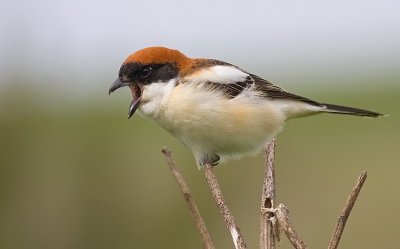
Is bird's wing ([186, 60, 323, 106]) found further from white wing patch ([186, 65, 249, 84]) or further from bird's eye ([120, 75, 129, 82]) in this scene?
bird's eye ([120, 75, 129, 82])

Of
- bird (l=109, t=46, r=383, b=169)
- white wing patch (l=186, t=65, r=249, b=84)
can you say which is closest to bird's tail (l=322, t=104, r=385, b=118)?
bird (l=109, t=46, r=383, b=169)

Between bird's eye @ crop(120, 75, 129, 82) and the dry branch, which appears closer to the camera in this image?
the dry branch

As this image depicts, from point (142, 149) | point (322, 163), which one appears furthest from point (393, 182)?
point (142, 149)

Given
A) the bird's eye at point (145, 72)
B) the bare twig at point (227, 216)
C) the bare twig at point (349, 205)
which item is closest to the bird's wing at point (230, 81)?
the bird's eye at point (145, 72)

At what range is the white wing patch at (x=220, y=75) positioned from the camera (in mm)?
4680

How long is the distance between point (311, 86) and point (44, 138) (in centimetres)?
550

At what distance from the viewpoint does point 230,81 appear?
4.86 m

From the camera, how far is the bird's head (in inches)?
178

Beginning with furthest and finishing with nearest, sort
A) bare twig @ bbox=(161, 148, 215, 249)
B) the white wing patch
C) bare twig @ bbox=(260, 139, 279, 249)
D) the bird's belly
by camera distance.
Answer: the white wing patch → the bird's belly → bare twig @ bbox=(260, 139, 279, 249) → bare twig @ bbox=(161, 148, 215, 249)

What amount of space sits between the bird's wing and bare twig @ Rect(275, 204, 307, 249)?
1488 millimetres

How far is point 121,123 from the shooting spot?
1075 centimetres

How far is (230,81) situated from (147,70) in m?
0.52

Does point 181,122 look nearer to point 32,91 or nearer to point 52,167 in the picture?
point 52,167

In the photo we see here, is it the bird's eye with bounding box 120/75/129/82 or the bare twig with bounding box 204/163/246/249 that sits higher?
the bird's eye with bounding box 120/75/129/82
